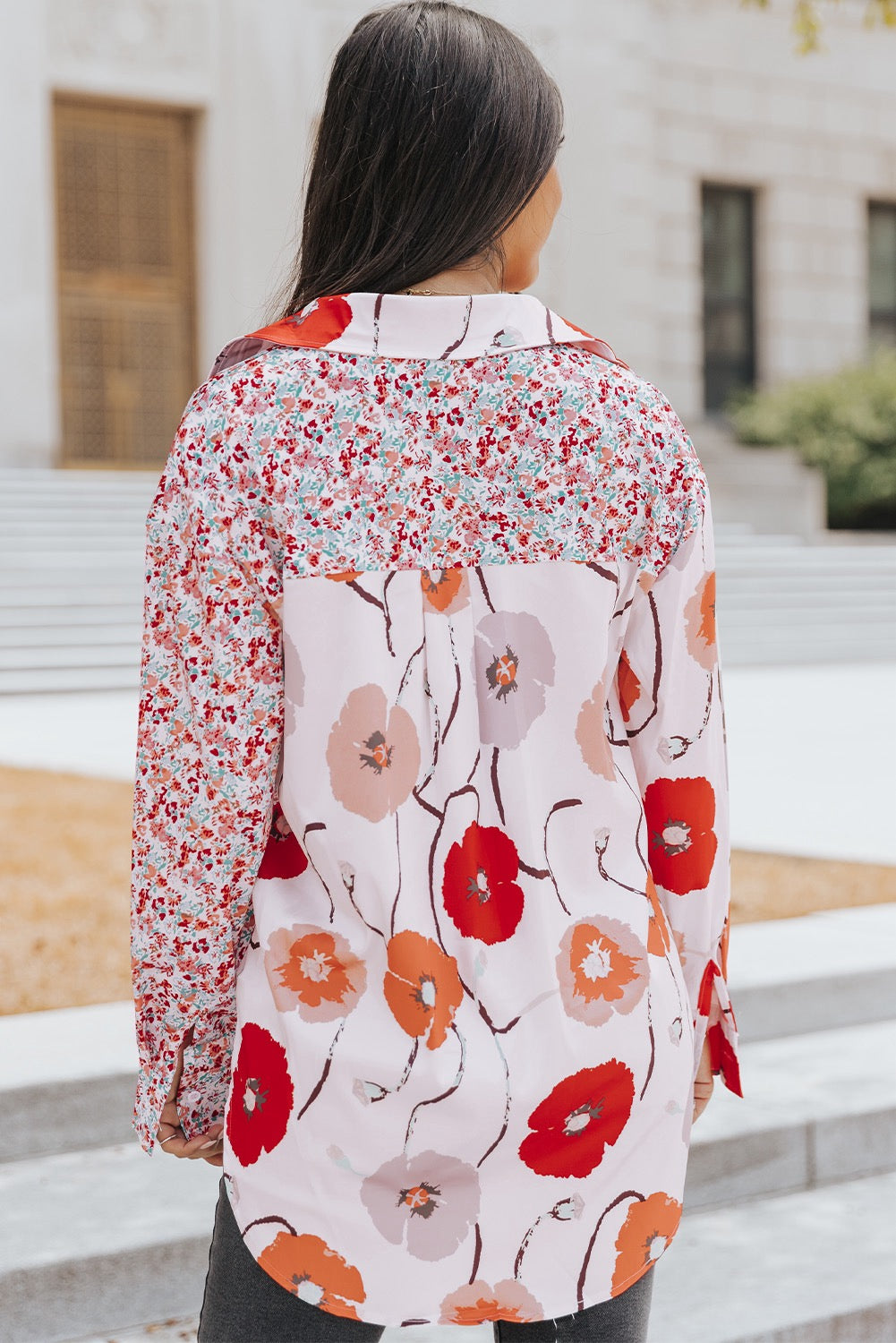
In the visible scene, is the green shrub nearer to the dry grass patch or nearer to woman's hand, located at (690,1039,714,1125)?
the dry grass patch

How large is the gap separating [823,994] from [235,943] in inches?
116

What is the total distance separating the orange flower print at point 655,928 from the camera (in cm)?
149

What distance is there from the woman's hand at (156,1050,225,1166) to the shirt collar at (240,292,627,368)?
26.3 inches

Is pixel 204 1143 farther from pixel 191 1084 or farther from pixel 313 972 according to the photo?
pixel 313 972

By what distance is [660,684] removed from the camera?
1549 millimetres

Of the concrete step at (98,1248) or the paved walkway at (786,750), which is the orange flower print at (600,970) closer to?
the concrete step at (98,1248)

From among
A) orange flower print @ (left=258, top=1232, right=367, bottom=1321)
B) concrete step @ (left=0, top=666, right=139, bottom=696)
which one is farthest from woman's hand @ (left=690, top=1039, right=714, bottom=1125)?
concrete step @ (left=0, top=666, right=139, bottom=696)

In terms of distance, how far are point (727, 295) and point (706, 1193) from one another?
21726mm

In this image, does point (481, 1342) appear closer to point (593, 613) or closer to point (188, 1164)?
point (188, 1164)

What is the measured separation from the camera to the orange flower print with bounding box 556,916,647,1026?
1.42 meters

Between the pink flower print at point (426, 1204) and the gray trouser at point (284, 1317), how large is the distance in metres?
0.10

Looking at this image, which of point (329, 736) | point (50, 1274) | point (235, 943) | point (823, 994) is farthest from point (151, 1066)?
point (823, 994)

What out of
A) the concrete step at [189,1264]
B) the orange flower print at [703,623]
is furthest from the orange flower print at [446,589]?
the concrete step at [189,1264]

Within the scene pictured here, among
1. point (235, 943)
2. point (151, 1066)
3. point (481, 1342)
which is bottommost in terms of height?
point (481, 1342)
